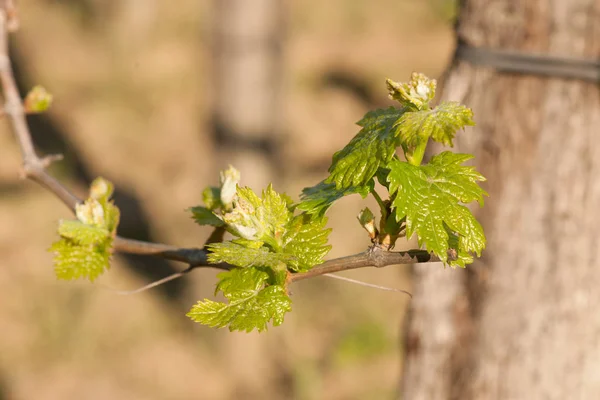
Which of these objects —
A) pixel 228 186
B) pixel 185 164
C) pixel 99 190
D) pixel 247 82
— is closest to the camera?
pixel 228 186

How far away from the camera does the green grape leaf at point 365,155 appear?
2.81 feet

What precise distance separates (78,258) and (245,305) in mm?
421

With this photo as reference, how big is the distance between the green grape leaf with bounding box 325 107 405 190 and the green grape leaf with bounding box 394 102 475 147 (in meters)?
0.02

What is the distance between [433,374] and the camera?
2266mm

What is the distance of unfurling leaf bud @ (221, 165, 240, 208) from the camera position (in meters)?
1.14

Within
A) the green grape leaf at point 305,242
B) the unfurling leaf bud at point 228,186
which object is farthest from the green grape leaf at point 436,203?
the unfurling leaf bud at point 228,186

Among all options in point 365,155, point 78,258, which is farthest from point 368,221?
point 78,258

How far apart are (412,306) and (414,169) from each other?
149 centimetres

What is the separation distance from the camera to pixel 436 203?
33.4 inches

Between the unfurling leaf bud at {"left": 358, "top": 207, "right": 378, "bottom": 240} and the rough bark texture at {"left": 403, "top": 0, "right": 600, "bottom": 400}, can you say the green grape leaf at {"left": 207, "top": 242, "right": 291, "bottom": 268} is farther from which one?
the rough bark texture at {"left": 403, "top": 0, "right": 600, "bottom": 400}

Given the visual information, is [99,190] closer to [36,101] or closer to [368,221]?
[36,101]

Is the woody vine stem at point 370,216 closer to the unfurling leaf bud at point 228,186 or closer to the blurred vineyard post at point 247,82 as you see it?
the unfurling leaf bud at point 228,186

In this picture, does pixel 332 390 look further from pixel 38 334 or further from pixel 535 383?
pixel 535 383

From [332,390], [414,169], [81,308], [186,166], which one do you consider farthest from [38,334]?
[414,169]
